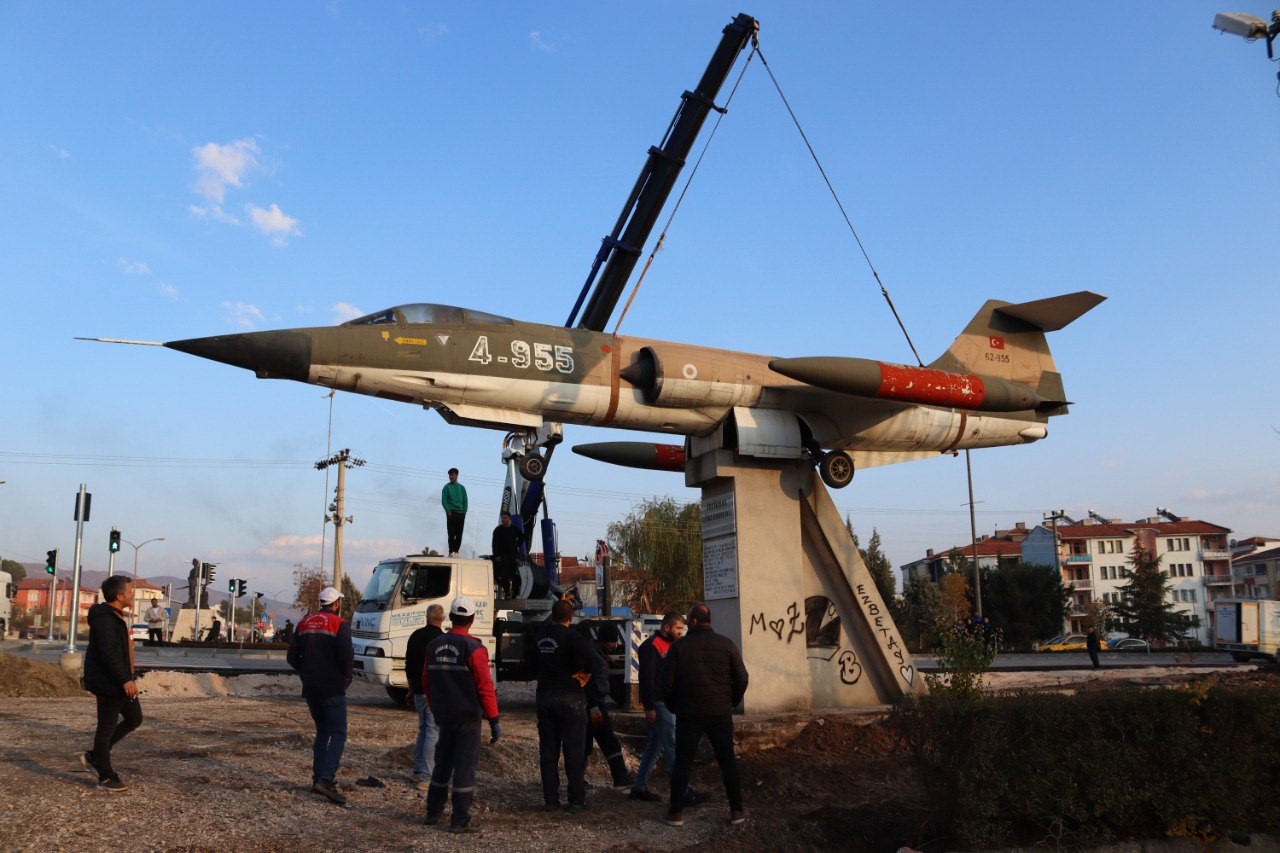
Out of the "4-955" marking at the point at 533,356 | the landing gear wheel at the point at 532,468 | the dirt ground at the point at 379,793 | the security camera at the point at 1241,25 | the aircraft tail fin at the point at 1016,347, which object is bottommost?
the dirt ground at the point at 379,793

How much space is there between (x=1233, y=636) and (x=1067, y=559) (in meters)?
66.5

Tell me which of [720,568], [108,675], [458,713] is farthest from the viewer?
[720,568]

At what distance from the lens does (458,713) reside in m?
7.42

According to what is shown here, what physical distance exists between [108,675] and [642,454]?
10291 mm

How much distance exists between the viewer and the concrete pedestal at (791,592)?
45.3ft

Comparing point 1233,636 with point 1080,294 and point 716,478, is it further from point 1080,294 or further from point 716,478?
point 716,478

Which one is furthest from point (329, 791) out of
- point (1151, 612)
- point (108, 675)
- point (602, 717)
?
point (1151, 612)

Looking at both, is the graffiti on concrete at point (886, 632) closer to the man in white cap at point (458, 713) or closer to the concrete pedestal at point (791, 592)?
the concrete pedestal at point (791, 592)

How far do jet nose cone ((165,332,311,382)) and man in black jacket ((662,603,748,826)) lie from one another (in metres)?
6.70

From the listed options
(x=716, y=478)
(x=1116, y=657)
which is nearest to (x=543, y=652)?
(x=716, y=478)

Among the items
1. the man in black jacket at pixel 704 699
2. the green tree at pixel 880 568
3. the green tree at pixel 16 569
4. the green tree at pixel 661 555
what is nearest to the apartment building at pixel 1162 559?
the green tree at pixel 880 568

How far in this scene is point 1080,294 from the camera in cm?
1586

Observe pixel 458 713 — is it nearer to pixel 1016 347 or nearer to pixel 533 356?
pixel 533 356

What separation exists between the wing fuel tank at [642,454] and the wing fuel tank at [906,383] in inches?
162
